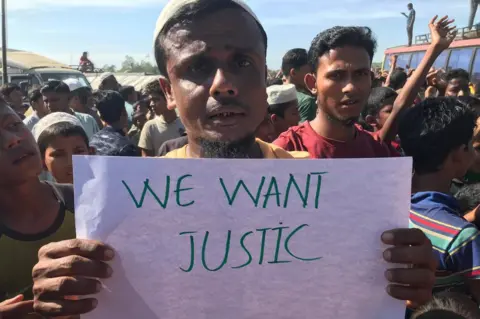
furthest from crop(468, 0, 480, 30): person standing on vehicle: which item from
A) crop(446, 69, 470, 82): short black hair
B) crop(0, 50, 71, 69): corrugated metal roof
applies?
crop(0, 50, 71, 69): corrugated metal roof

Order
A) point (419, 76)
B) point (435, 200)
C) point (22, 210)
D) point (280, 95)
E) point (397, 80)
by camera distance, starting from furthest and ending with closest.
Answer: point (397, 80), point (280, 95), point (419, 76), point (435, 200), point (22, 210)

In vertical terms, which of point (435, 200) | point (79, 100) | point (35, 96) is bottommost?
point (79, 100)

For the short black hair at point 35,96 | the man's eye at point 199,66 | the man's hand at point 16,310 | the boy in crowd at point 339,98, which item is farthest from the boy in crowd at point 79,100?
the man's eye at point 199,66

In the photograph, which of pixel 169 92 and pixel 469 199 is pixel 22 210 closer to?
pixel 169 92

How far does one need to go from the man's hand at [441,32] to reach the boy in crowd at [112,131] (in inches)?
87.6

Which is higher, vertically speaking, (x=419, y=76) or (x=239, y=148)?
(x=419, y=76)

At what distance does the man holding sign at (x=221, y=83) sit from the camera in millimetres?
1008

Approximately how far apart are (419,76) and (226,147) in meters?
2.38

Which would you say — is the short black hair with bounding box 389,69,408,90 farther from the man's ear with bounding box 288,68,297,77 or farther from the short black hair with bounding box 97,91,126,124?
the short black hair with bounding box 97,91,126,124

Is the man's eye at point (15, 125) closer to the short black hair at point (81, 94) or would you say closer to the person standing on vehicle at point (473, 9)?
the short black hair at point (81, 94)

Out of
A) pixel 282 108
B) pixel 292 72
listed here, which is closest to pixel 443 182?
pixel 282 108

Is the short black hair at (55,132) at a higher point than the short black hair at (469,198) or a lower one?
higher

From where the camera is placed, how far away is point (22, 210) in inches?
61.1

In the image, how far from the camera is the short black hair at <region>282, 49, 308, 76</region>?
16.5 ft
